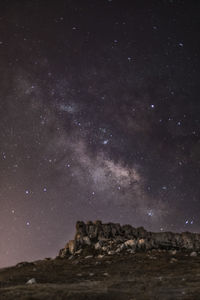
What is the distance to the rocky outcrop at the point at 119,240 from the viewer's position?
109 feet

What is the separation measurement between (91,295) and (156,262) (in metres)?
11.4

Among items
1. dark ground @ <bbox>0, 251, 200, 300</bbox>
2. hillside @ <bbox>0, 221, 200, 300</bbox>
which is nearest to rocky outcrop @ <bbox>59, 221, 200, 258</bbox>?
hillside @ <bbox>0, 221, 200, 300</bbox>

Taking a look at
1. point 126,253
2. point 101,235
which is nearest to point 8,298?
point 126,253

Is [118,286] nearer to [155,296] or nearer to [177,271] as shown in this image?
[155,296]

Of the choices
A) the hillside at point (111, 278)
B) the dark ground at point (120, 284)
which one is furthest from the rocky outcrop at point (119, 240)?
the dark ground at point (120, 284)

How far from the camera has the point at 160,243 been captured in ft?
124

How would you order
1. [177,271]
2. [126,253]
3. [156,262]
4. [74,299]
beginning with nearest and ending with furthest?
[74,299], [177,271], [156,262], [126,253]

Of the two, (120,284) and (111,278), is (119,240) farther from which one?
(120,284)

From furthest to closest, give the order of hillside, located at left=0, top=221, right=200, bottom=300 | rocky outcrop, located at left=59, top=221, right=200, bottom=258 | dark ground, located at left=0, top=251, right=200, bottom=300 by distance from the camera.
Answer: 1. rocky outcrop, located at left=59, top=221, right=200, bottom=258
2. hillside, located at left=0, top=221, right=200, bottom=300
3. dark ground, located at left=0, top=251, right=200, bottom=300

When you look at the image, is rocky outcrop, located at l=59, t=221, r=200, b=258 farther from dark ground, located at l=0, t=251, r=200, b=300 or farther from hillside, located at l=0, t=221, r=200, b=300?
dark ground, located at l=0, t=251, r=200, b=300

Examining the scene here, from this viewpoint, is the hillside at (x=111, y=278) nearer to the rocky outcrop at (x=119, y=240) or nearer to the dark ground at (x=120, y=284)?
the dark ground at (x=120, y=284)

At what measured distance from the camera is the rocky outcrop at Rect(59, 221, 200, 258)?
1304 inches

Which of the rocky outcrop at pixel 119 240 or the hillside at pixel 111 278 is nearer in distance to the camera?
the hillside at pixel 111 278

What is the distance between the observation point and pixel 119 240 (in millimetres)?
36125
